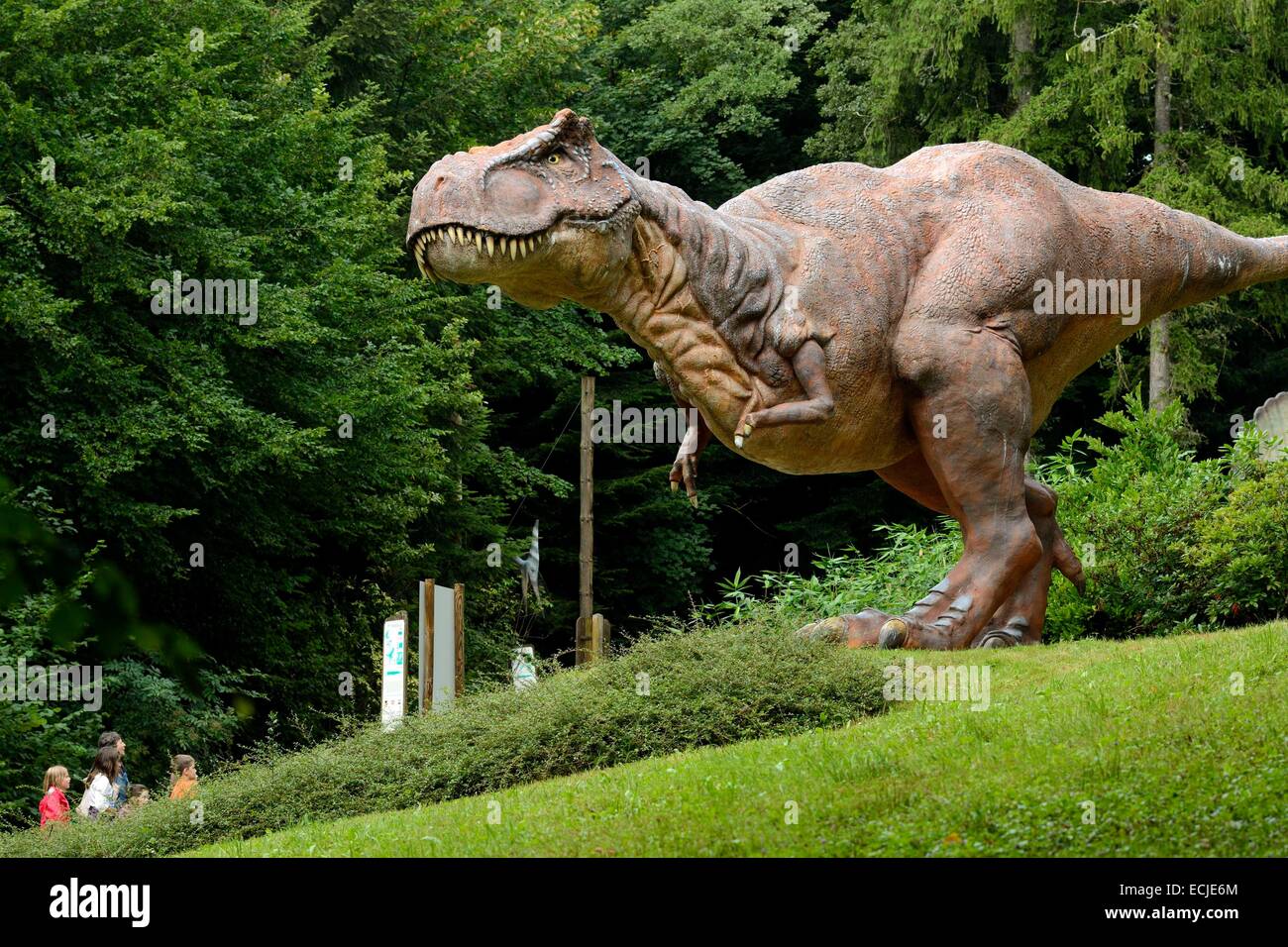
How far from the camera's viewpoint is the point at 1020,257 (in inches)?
406

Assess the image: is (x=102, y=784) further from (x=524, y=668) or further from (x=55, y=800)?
(x=524, y=668)

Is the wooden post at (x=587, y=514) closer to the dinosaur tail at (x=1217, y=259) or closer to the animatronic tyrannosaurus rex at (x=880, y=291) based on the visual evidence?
the animatronic tyrannosaurus rex at (x=880, y=291)

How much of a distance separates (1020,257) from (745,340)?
1.89 m

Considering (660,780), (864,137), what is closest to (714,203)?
(864,137)

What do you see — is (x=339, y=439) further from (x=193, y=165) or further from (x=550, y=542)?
(x=550, y=542)

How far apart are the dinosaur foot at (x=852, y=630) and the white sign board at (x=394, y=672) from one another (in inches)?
123

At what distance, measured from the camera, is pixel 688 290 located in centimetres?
970

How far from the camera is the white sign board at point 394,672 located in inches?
478

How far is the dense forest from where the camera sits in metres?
17.4

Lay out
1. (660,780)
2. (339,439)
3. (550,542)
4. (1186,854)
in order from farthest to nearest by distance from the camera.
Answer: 1. (550,542)
2. (339,439)
3. (660,780)
4. (1186,854)

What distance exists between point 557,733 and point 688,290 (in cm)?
273

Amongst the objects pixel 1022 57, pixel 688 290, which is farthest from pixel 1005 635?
pixel 1022 57

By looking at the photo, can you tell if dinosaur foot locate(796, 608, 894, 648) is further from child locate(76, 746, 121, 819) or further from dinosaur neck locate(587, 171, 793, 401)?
child locate(76, 746, 121, 819)

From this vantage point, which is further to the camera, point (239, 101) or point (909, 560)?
point (239, 101)
